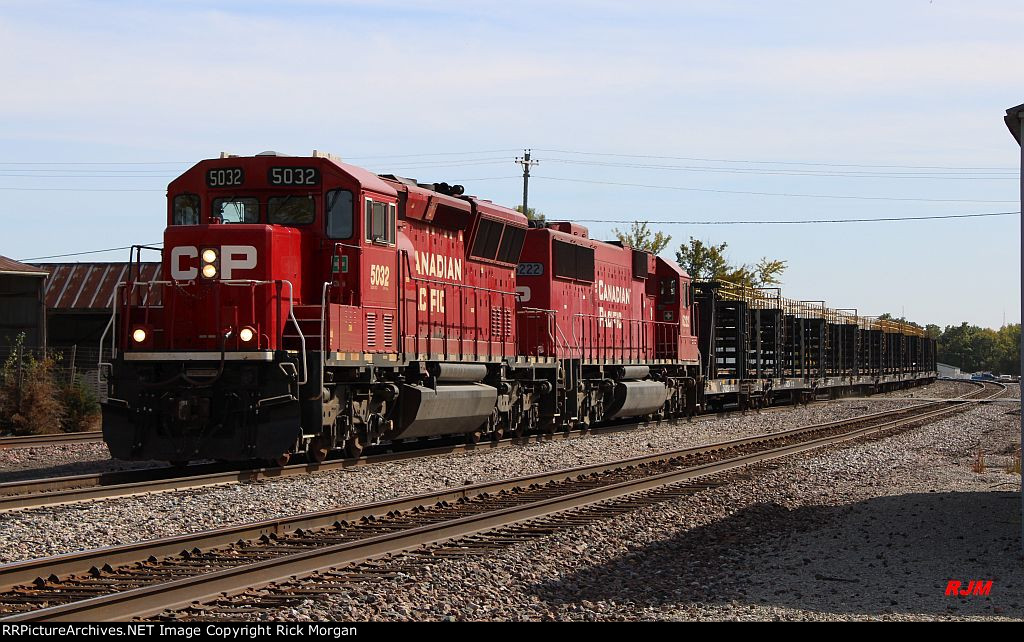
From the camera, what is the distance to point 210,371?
1394cm

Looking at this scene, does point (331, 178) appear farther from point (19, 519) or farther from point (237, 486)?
point (19, 519)

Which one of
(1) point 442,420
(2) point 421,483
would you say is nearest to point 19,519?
(2) point 421,483

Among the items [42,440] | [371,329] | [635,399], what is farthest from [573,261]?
[42,440]

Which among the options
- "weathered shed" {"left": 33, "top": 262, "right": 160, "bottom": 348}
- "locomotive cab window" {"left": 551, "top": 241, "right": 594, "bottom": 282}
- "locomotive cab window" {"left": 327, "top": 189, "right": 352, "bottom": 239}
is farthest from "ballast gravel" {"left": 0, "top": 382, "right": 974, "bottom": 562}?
"weathered shed" {"left": 33, "top": 262, "right": 160, "bottom": 348}

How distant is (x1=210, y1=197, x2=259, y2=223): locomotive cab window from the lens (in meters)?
14.8

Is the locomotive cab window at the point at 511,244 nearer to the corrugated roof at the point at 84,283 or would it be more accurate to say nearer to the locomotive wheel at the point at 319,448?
the locomotive wheel at the point at 319,448

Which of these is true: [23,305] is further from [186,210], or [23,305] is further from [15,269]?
[186,210]

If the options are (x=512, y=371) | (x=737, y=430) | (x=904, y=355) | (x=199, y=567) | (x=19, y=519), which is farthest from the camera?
(x=904, y=355)

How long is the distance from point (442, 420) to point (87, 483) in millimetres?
5425

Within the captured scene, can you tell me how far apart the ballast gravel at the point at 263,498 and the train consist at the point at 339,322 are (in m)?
0.82

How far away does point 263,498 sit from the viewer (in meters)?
12.1

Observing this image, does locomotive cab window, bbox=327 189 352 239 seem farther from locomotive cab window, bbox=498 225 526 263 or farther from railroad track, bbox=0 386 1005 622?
locomotive cab window, bbox=498 225 526 263

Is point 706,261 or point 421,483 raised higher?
point 706,261

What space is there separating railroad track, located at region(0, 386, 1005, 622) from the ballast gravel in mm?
881
